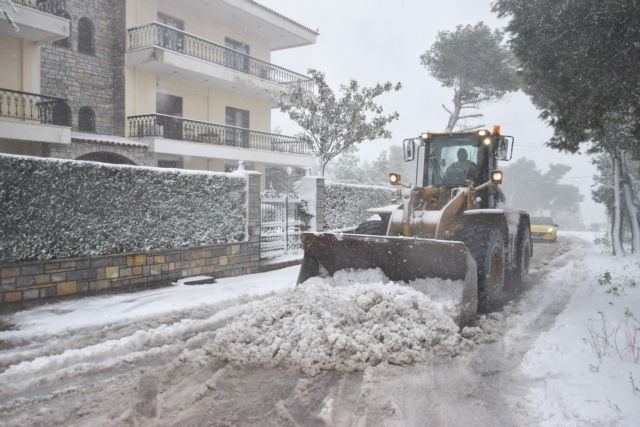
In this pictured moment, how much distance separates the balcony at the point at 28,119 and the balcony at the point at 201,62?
3893 mm

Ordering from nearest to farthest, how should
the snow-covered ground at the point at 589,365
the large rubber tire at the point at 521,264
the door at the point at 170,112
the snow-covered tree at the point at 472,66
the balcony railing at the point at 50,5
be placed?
the snow-covered ground at the point at 589,365
the large rubber tire at the point at 521,264
the balcony railing at the point at 50,5
the door at the point at 170,112
the snow-covered tree at the point at 472,66

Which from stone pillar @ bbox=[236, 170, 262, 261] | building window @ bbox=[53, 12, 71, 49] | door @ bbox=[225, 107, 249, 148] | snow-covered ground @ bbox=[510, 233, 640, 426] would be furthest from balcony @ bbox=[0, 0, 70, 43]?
snow-covered ground @ bbox=[510, 233, 640, 426]

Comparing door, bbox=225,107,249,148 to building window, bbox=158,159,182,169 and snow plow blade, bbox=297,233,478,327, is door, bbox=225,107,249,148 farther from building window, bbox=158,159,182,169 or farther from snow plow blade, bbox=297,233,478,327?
snow plow blade, bbox=297,233,478,327

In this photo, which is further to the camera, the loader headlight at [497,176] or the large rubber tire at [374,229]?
the large rubber tire at [374,229]

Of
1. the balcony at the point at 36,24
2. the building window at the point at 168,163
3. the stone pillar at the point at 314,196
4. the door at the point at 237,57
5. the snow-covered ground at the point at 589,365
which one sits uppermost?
the door at the point at 237,57

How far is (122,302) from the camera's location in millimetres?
6332

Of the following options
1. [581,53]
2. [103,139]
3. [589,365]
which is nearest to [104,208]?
[589,365]

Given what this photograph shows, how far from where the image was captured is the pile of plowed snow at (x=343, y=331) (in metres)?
4.02

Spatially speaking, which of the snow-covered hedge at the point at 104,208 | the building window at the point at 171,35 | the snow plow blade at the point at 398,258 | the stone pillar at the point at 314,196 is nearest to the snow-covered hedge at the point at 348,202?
the stone pillar at the point at 314,196

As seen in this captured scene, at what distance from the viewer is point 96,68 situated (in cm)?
1515

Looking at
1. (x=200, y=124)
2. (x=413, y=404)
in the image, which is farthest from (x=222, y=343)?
(x=200, y=124)

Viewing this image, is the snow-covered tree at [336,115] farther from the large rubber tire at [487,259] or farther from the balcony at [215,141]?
the large rubber tire at [487,259]

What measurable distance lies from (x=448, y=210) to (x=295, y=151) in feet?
51.2

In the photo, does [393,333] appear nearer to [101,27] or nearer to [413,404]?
[413,404]
